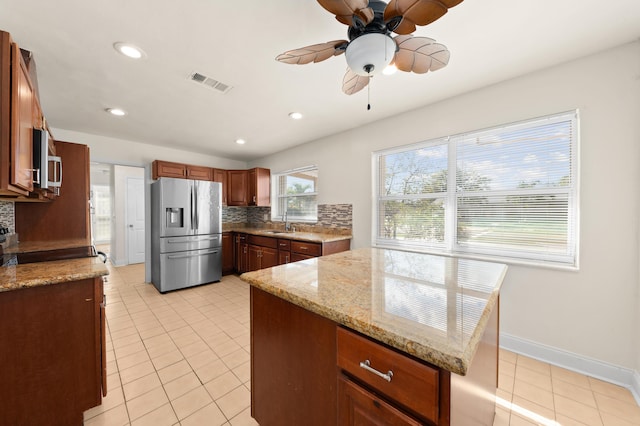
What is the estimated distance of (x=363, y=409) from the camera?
80cm

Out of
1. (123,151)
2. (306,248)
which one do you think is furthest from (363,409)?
(123,151)

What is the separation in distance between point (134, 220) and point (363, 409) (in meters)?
6.65

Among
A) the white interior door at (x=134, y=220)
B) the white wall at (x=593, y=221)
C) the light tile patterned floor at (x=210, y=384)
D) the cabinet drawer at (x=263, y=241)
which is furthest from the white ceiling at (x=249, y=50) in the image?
the white interior door at (x=134, y=220)

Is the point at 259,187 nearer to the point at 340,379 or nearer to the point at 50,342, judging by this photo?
the point at 50,342

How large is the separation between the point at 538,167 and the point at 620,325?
1295mm

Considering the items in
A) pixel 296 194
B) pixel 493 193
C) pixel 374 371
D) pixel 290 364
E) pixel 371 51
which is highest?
pixel 371 51

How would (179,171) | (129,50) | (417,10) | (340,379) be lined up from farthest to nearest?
1. (179,171)
2. (129,50)
3. (417,10)
4. (340,379)

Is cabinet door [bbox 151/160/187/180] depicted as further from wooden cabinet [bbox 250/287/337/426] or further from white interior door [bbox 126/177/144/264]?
wooden cabinet [bbox 250/287/337/426]

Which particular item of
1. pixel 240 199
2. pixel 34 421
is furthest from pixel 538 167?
pixel 240 199

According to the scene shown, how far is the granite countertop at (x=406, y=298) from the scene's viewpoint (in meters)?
0.65

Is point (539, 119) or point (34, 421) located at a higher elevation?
point (539, 119)

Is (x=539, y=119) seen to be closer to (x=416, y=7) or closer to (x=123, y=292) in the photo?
(x=416, y=7)

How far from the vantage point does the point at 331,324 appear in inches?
Answer: 35.7

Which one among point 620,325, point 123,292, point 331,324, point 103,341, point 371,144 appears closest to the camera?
point 331,324
